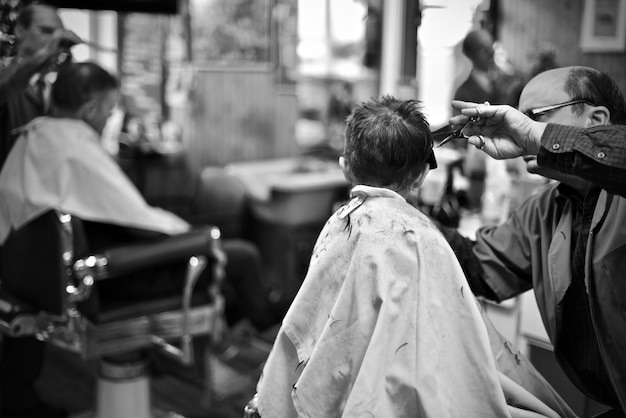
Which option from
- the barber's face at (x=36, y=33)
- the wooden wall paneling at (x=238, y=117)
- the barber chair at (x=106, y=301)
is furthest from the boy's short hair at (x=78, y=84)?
the wooden wall paneling at (x=238, y=117)

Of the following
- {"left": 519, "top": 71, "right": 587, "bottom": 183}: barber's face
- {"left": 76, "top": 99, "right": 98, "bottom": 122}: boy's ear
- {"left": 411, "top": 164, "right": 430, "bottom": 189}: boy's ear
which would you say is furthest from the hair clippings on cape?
{"left": 76, "top": 99, "right": 98, "bottom": 122}: boy's ear

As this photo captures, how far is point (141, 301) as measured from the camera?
8.00ft

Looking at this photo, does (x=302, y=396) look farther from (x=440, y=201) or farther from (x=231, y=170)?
(x=231, y=170)

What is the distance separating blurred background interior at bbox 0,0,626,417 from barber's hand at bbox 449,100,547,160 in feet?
2.88

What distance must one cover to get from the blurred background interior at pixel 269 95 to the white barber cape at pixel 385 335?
3.28 feet

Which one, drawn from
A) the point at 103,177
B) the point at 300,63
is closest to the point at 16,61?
the point at 103,177

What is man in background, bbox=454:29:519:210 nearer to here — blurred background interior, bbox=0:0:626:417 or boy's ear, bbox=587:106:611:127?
blurred background interior, bbox=0:0:626:417

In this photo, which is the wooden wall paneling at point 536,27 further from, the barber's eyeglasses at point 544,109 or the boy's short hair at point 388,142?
the boy's short hair at point 388,142

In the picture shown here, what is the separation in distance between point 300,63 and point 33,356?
8.08 ft

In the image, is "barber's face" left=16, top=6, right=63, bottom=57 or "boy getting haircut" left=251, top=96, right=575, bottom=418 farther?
"barber's face" left=16, top=6, right=63, bottom=57

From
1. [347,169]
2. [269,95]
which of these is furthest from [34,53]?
[269,95]

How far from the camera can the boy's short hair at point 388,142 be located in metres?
1.27

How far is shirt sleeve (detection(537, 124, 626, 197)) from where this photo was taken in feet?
3.85

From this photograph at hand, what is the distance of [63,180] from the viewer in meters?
2.35
